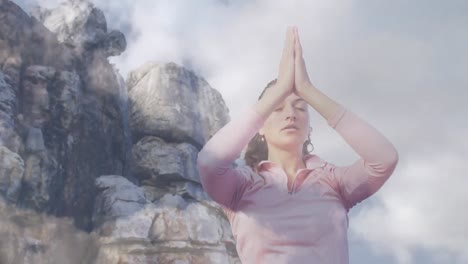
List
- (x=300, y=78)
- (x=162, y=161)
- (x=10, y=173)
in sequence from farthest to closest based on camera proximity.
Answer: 1. (x=162, y=161)
2. (x=10, y=173)
3. (x=300, y=78)

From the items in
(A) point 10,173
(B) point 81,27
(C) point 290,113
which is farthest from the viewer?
(B) point 81,27

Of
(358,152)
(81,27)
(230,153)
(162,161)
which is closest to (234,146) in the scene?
(230,153)

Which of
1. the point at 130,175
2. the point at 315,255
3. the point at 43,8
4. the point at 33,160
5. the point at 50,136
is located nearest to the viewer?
the point at 315,255

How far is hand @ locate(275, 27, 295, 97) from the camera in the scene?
5.64 feet

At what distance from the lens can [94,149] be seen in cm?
1448

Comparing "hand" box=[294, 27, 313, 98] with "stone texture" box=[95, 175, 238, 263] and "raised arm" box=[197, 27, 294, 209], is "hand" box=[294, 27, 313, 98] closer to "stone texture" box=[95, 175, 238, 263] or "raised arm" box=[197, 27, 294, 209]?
"raised arm" box=[197, 27, 294, 209]

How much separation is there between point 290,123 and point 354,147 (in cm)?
26

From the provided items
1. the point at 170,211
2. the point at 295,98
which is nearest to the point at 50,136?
the point at 170,211

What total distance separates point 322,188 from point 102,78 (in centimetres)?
1479

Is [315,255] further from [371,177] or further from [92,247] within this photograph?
[92,247]

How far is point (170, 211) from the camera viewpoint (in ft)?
42.4

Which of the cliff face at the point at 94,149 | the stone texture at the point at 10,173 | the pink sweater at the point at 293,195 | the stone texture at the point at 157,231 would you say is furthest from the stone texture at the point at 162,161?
the pink sweater at the point at 293,195

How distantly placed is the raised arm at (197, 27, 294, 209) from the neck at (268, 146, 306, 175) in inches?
5.6

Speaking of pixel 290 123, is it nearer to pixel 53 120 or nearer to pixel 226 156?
pixel 226 156
